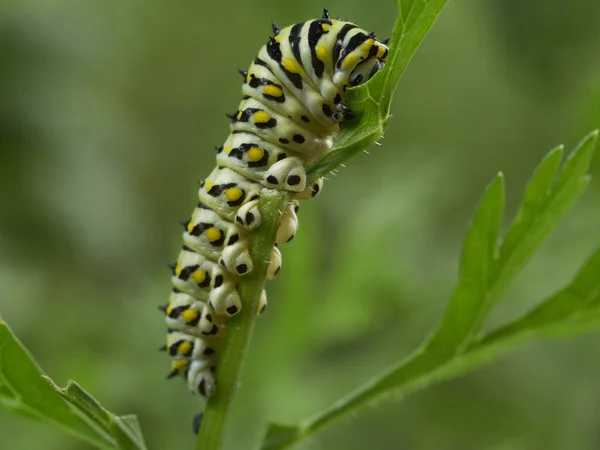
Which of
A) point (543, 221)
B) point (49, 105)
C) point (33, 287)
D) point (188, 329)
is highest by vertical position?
point (543, 221)

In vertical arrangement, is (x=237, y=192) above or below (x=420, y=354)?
above

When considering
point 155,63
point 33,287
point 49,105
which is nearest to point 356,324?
point 33,287

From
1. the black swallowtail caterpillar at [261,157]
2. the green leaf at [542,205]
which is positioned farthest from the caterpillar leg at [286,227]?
the green leaf at [542,205]

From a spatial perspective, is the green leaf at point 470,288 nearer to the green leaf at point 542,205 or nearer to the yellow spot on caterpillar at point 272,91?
the green leaf at point 542,205

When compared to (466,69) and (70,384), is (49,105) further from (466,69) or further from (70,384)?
(70,384)

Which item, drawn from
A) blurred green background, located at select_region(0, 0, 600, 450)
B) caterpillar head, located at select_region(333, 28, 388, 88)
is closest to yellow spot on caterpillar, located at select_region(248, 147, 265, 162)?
caterpillar head, located at select_region(333, 28, 388, 88)

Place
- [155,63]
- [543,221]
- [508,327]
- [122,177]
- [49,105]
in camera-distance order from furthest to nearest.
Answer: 1. [155,63]
2. [122,177]
3. [49,105]
4. [508,327]
5. [543,221]

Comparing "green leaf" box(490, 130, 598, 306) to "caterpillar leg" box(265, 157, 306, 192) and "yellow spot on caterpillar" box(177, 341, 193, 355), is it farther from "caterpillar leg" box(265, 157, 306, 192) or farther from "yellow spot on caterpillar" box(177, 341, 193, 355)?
"yellow spot on caterpillar" box(177, 341, 193, 355)
